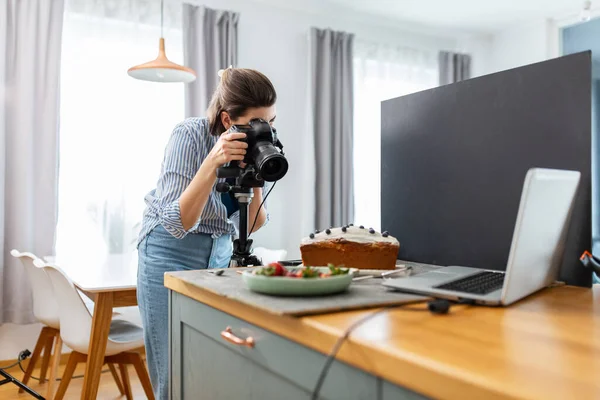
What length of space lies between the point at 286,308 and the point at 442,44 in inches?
176

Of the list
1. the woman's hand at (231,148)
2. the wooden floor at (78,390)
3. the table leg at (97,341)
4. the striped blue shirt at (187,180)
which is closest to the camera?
the woman's hand at (231,148)

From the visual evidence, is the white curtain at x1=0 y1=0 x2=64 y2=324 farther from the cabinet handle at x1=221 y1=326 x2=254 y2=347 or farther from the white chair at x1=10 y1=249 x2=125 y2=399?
the cabinet handle at x1=221 y1=326 x2=254 y2=347

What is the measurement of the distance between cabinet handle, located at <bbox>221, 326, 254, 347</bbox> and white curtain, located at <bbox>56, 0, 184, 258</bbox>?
2.57m

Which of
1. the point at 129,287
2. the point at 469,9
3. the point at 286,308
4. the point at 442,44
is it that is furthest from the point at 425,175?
the point at 442,44

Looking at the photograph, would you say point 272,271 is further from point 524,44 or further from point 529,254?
point 524,44

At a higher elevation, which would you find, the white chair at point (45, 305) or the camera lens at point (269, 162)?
the camera lens at point (269, 162)

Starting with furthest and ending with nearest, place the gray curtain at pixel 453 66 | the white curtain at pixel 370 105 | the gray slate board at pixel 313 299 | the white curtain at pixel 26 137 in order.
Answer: the gray curtain at pixel 453 66, the white curtain at pixel 370 105, the white curtain at pixel 26 137, the gray slate board at pixel 313 299

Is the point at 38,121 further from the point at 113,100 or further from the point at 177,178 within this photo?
the point at 177,178

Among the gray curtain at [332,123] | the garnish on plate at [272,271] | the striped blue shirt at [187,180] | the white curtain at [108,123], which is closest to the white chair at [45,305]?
the white curtain at [108,123]

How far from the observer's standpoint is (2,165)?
284 centimetres

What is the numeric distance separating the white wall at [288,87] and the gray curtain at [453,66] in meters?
1.11

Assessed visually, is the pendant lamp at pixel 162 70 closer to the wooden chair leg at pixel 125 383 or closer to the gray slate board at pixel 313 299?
the wooden chair leg at pixel 125 383

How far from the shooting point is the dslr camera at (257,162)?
1.14 metres

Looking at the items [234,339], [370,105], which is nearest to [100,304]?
[234,339]
